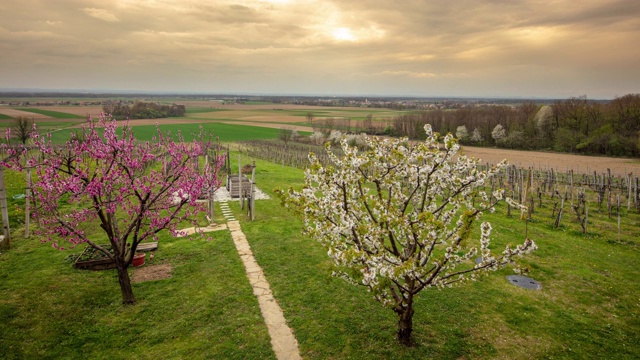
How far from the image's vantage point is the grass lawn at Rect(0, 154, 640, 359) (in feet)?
28.9

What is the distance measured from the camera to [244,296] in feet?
37.4

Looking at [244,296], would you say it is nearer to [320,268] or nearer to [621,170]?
[320,268]

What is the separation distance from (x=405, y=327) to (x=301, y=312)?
11.0 ft

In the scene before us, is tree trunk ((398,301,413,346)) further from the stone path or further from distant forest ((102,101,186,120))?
distant forest ((102,101,186,120))

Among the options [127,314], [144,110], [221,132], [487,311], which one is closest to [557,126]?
[487,311]

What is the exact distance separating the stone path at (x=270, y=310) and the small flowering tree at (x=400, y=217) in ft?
8.66

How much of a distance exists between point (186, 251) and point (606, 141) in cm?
6375

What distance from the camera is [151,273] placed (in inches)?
516

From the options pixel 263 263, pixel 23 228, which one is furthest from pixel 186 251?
pixel 23 228

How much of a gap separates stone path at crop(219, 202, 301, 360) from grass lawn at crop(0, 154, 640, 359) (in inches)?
8.7

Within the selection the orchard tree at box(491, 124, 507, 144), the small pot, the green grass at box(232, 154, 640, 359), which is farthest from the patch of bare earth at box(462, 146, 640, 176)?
the small pot

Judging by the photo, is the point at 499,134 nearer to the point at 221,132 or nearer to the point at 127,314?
the point at 221,132

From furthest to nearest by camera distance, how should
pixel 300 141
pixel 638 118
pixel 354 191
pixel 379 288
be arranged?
pixel 300 141 → pixel 638 118 → pixel 354 191 → pixel 379 288

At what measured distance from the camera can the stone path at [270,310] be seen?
8812mm
